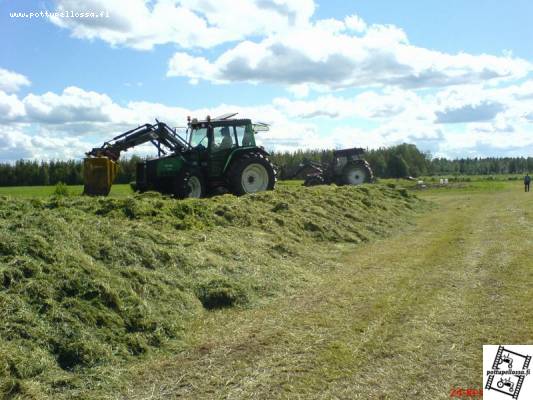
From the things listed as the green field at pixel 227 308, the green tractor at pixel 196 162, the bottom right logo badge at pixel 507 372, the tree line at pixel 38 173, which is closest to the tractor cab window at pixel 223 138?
the green tractor at pixel 196 162

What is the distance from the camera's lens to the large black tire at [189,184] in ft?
49.0

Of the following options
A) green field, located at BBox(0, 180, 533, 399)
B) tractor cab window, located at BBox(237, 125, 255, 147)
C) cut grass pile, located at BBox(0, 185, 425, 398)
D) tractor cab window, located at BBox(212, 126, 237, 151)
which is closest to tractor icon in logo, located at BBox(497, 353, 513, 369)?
green field, located at BBox(0, 180, 533, 399)

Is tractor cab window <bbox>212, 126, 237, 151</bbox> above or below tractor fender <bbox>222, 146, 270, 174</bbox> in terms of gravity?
above

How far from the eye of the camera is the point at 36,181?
142 feet

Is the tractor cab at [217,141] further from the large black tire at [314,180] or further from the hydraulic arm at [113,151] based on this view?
the large black tire at [314,180]

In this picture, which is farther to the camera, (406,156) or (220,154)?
(406,156)

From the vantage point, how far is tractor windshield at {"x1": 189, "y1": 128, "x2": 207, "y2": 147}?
52.8ft

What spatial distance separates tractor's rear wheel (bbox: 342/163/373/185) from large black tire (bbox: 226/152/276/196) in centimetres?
1056

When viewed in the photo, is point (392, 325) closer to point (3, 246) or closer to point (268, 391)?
point (268, 391)

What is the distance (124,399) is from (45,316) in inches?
55.4

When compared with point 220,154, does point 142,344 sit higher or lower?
lower

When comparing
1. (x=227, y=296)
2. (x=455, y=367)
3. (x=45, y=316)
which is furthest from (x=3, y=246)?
(x=455, y=367)

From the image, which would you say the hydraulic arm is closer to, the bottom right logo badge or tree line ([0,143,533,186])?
tree line ([0,143,533,186])

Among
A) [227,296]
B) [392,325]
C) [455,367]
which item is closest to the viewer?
[455,367]
